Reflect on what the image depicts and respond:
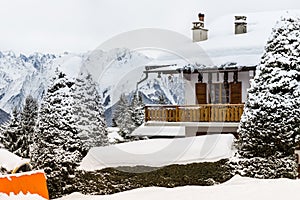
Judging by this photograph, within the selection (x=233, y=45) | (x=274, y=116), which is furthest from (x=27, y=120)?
(x=274, y=116)

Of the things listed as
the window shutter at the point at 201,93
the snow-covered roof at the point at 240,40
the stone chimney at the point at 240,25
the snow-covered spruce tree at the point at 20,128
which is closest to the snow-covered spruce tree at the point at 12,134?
the snow-covered spruce tree at the point at 20,128

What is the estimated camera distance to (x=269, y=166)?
800 centimetres

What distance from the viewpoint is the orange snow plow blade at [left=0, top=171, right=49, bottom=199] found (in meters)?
3.29

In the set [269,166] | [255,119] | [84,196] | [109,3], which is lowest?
[84,196]

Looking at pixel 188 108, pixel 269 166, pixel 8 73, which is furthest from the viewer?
pixel 8 73

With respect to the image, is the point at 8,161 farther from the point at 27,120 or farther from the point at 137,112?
the point at 137,112

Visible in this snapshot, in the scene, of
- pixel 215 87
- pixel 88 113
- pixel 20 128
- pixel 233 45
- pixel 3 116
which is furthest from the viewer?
pixel 3 116

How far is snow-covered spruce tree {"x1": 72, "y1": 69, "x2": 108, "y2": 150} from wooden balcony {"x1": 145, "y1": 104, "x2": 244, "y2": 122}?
2.00m

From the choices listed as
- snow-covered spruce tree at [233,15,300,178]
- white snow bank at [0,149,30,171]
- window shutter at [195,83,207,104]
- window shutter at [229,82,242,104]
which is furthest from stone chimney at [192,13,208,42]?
white snow bank at [0,149,30,171]

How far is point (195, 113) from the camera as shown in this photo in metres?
12.1

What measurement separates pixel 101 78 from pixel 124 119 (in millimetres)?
4647

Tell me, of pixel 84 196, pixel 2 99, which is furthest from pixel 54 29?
pixel 84 196

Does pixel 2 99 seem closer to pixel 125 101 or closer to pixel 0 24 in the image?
pixel 0 24

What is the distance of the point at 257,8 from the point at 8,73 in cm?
709
